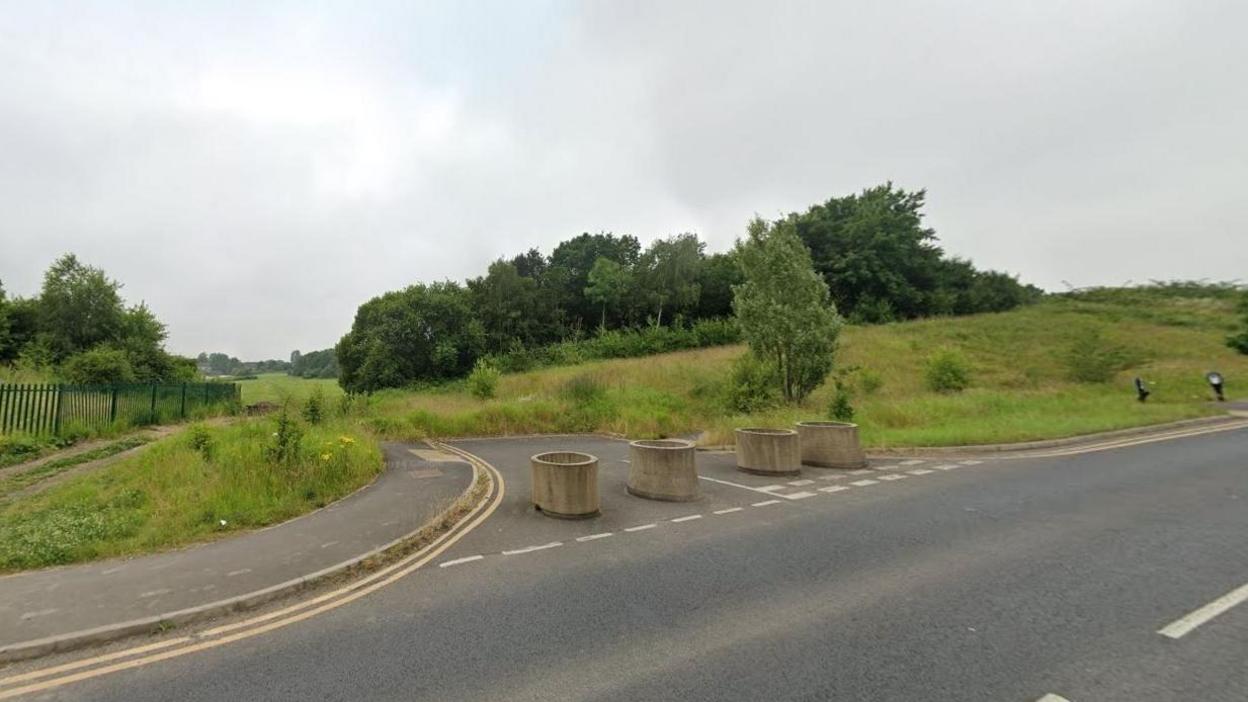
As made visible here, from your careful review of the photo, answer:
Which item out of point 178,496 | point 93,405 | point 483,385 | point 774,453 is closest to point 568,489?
point 774,453

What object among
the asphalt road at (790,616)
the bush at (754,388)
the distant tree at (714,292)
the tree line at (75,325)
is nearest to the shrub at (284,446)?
the asphalt road at (790,616)

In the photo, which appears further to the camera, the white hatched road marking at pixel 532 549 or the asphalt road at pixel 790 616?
the white hatched road marking at pixel 532 549

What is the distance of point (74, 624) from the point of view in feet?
14.5

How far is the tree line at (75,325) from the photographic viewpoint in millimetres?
35031

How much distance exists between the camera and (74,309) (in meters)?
36.6

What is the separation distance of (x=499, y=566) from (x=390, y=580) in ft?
3.86

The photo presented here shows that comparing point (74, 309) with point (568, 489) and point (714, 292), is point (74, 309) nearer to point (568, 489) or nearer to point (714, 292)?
point (568, 489)

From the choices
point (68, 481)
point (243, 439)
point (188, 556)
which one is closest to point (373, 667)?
point (188, 556)

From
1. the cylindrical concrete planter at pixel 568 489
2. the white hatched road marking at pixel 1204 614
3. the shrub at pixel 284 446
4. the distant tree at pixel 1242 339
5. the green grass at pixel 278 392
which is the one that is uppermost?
the distant tree at pixel 1242 339

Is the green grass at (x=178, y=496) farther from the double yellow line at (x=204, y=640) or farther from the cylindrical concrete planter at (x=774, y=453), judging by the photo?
the cylindrical concrete planter at (x=774, y=453)

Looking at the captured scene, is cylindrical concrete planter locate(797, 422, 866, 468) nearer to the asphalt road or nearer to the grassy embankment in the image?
the grassy embankment

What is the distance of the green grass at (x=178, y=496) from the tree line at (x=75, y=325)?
106 ft

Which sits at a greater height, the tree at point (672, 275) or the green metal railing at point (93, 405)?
the tree at point (672, 275)

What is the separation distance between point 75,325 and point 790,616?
53.0 meters
